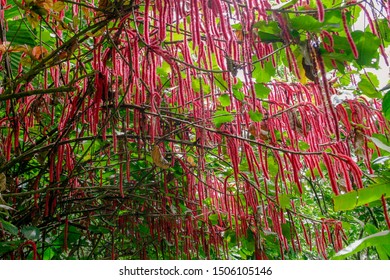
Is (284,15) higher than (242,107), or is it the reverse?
Answer: (242,107)

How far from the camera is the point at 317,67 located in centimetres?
112

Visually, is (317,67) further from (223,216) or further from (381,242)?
(223,216)

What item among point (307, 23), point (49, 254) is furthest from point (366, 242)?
point (49, 254)

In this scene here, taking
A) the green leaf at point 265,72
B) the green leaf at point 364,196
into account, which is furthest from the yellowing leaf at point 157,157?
the green leaf at point 364,196

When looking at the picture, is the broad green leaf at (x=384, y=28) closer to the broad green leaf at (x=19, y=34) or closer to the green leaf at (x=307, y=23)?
the green leaf at (x=307, y=23)

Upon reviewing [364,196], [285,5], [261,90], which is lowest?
[364,196]

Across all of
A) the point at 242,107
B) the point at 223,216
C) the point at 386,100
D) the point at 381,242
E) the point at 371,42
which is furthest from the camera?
the point at 223,216

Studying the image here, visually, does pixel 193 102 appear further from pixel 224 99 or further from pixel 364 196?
pixel 364 196

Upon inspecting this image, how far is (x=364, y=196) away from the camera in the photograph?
96cm
